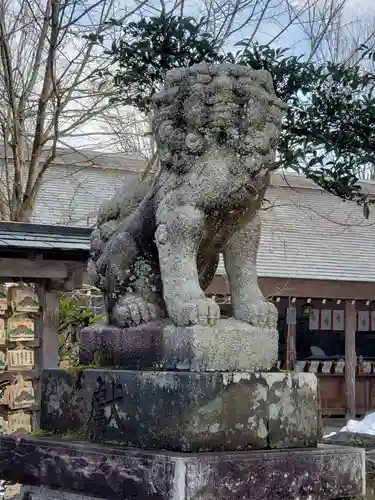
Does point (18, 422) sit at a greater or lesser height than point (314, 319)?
lesser

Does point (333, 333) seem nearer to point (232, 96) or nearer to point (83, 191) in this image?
point (83, 191)

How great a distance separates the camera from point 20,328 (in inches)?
330

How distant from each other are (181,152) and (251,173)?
1.08 feet

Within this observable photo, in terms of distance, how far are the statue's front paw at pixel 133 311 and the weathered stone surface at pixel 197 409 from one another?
27 centimetres

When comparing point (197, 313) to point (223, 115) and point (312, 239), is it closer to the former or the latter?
point (223, 115)

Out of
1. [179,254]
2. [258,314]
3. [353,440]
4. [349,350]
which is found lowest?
[349,350]

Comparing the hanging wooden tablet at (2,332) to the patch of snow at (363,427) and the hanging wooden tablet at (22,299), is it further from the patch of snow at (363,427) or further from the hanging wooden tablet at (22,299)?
the patch of snow at (363,427)

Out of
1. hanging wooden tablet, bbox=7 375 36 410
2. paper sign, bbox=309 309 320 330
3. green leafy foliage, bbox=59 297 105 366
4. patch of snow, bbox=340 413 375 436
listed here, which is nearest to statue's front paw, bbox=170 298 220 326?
hanging wooden tablet, bbox=7 375 36 410

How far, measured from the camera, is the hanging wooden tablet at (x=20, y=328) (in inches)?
328

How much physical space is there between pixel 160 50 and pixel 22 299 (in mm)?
3669

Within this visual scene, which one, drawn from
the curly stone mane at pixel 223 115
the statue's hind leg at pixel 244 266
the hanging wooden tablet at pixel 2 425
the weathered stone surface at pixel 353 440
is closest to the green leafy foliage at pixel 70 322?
the hanging wooden tablet at pixel 2 425

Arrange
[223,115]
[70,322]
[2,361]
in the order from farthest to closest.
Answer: [70,322] < [2,361] < [223,115]

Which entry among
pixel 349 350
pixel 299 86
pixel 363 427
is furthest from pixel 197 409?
pixel 349 350

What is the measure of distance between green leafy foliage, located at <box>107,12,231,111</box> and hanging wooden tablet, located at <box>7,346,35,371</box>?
3585 mm
